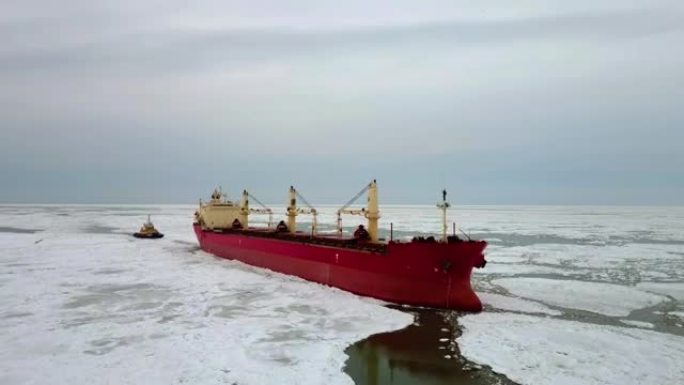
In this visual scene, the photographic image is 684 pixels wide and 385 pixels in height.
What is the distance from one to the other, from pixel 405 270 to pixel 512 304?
9.79ft

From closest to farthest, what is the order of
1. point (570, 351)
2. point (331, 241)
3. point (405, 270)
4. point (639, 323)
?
point (570, 351) → point (639, 323) → point (405, 270) → point (331, 241)

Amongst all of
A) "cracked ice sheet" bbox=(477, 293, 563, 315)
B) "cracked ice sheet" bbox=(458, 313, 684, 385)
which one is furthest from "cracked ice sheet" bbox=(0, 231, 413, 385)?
"cracked ice sheet" bbox=(477, 293, 563, 315)

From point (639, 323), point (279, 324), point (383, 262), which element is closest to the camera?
point (279, 324)

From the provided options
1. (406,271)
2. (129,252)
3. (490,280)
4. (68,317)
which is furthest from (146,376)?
(129,252)

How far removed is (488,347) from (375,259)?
18.0 feet

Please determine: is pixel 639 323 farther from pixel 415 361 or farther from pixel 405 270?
pixel 415 361

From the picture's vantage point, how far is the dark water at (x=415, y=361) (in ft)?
27.8

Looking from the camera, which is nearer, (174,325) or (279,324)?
(174,325)

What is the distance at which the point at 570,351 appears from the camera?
9695 millimetres

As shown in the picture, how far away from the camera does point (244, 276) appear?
19859 millimetres

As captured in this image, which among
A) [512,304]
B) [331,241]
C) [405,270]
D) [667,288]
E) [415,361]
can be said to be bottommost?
[415,361]

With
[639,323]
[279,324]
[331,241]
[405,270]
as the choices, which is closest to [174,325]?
[279,324]

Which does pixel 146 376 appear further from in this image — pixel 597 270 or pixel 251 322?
pixel 597 270

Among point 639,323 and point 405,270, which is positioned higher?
point 405,270
